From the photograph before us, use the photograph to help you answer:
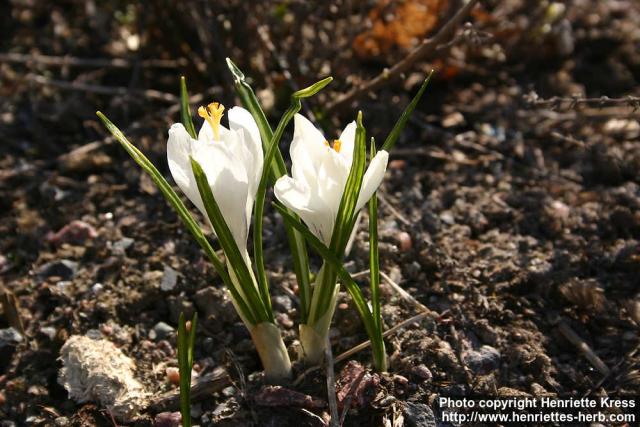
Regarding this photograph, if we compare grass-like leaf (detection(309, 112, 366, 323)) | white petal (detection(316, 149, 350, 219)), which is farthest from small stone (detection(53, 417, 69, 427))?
white petal (detection(316, 149, 350, 219))

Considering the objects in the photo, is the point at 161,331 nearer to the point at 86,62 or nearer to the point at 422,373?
the point at 422,373

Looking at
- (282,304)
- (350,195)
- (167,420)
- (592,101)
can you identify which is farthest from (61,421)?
(592,101)

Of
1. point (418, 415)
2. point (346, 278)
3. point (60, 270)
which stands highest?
point (60, 270)

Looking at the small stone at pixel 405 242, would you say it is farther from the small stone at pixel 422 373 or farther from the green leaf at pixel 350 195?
the green leaf at pixel 350 195

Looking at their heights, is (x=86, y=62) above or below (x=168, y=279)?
above

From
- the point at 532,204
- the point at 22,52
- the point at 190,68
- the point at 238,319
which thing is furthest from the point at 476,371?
the point at 22,52

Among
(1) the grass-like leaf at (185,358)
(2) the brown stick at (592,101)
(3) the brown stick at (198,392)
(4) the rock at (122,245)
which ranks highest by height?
(2) the brown stick at (592,101)

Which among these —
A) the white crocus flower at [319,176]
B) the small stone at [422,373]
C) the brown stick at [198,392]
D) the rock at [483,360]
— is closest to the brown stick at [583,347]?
the rock at [483,360]

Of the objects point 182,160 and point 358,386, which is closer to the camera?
point 182,160
